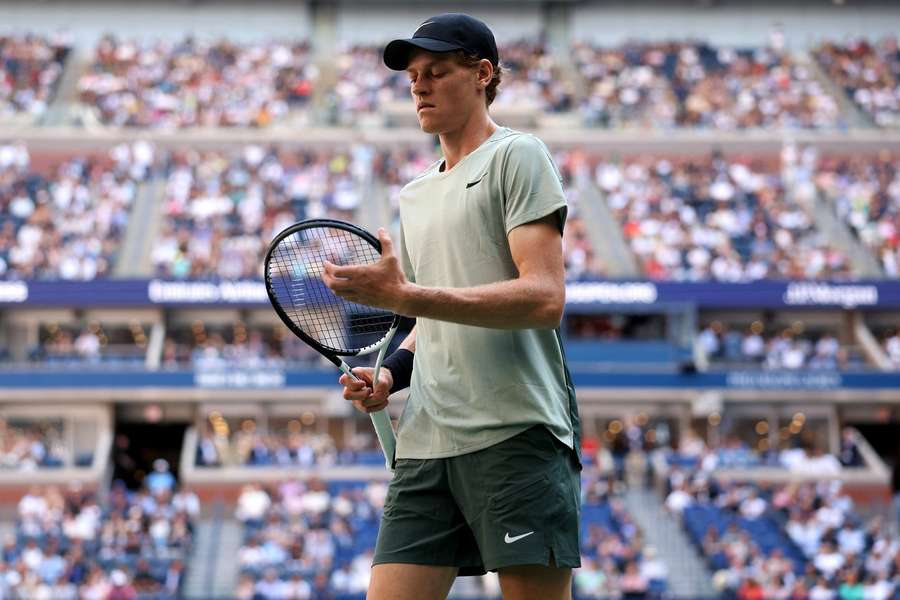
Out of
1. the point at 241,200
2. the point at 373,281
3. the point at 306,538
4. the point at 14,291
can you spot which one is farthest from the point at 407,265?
the point at 241,200

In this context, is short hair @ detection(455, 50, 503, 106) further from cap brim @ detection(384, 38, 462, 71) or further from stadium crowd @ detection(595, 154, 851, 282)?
stadium crowd @ detection(595, 154, 851, 282)

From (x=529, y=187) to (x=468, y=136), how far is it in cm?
37

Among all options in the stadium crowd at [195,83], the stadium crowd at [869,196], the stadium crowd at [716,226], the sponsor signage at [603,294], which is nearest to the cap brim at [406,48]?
the sponsor signage at [603,294]

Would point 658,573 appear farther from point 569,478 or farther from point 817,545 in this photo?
point 569,478

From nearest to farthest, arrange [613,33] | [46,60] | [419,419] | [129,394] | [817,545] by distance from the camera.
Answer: [419,419], [817,545], [129,394], [46,60], [613,33]

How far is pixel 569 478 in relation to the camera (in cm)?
369

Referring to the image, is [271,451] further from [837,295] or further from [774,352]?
[837,295]

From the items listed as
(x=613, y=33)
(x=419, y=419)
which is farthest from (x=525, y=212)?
(x=613, y=33)

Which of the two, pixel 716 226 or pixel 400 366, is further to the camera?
pixel 716 226

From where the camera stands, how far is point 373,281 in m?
3.25

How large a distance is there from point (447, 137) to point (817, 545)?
66.1 feet

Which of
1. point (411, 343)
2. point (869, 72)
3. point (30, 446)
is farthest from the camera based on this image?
point (869, 72)

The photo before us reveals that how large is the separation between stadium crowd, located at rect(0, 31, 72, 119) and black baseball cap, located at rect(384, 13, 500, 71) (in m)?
32.4

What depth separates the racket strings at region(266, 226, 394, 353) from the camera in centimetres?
392
